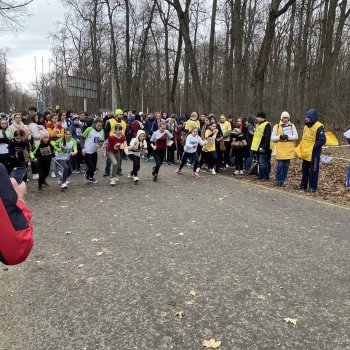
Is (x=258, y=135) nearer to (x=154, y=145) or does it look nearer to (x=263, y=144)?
(x=263, y=144)

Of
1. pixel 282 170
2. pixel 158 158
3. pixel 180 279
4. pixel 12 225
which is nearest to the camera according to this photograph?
pixel 12 225

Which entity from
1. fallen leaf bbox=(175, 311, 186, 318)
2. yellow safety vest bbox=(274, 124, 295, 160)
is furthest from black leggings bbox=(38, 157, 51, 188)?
fallen leaf bbox=(175, 311, 186, 318)

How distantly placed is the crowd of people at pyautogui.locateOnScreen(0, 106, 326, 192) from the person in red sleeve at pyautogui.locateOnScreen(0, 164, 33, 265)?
808 centimetres

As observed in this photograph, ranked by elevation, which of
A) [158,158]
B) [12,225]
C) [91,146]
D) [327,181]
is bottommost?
[327,181]

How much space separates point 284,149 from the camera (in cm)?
1076

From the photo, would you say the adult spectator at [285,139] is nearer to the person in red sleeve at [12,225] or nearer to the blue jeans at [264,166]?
the blue jeans at [264,166]

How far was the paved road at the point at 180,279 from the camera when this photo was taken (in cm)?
364

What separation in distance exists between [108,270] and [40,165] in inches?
228

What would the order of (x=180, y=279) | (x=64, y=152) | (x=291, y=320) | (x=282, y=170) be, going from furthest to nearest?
(x=282, y=170) < (x=64, y=152) < (x=180, y=279) < (x=291, y=320)

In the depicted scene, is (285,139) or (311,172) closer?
(311,172)

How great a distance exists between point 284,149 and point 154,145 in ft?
13.2

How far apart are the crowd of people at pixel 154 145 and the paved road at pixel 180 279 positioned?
6.42 feet

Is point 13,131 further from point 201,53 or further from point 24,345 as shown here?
point 201,53

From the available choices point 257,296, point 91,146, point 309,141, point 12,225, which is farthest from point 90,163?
point 12,225
